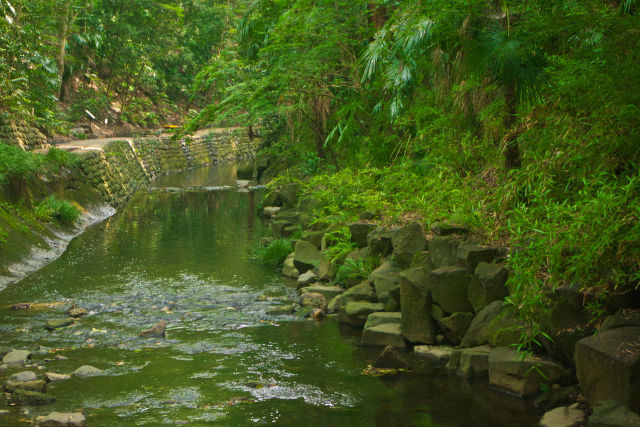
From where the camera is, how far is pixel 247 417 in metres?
5.33

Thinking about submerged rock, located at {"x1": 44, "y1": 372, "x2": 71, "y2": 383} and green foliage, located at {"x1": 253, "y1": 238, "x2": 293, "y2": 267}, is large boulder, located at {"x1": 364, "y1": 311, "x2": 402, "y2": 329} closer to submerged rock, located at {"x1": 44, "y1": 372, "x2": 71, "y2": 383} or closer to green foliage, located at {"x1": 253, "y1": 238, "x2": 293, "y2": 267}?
submerged rock, located at {"x1": 44, "y1": 372, "x2": 71, "y2": 383}

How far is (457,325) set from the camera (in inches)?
261

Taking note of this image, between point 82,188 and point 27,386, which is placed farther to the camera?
point 82,188

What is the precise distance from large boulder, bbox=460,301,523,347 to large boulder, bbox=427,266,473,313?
384mm

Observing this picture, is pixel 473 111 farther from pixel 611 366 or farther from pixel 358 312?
pixel 611 366

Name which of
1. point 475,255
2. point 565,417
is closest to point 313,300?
point 475,255

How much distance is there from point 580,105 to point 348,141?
23.8 feet

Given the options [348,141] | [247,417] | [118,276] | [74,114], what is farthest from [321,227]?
[74,114]

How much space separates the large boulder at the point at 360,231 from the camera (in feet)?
31.6

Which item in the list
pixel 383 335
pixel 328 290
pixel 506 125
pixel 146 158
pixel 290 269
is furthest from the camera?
pixel 146 158

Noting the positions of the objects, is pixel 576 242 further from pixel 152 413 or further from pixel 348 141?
pixel 348 141

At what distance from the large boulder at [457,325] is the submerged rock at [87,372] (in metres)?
3.39

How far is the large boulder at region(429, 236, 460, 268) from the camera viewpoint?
7.10 meters

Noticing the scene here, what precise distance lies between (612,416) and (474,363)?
5.47 feet
